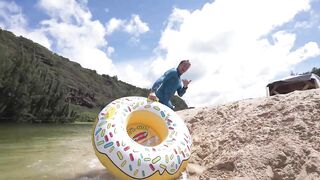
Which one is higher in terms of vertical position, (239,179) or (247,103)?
(247,103)

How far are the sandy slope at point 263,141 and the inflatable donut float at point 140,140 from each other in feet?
2.03

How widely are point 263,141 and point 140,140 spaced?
6.12 ft

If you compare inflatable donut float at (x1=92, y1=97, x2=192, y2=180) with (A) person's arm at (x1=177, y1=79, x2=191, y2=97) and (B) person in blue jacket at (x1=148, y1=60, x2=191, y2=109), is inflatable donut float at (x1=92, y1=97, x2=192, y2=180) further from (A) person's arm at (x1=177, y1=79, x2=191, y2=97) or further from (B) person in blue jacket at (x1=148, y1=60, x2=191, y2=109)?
(A) person's arm at (x1=177, y1=79, x2=191, y2=97)

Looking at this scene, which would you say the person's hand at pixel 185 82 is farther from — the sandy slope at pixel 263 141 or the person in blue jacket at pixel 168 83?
the sandy slope at pixel 263 141

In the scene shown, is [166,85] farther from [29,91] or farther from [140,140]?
[29,91]

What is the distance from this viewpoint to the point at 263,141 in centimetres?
581

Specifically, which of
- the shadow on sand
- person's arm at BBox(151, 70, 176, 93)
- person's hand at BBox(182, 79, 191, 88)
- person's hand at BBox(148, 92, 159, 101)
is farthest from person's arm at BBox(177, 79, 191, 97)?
the shadow on sand

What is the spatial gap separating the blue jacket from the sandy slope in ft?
3.49

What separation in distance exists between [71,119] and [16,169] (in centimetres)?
5885

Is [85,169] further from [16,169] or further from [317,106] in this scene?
[317,106]

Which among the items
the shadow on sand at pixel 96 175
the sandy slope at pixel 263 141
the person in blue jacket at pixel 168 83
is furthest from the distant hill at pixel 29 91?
the shadow on sand at pixel 96 175

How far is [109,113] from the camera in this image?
5.63m

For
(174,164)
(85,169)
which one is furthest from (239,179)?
(85,169)

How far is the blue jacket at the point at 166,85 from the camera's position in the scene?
6500mm
